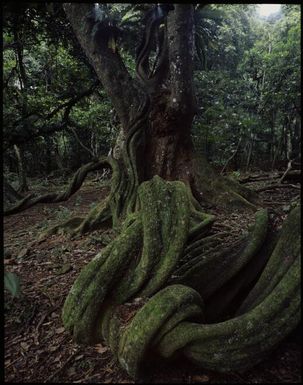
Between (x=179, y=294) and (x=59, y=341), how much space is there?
140 centimetres

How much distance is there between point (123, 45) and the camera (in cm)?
841

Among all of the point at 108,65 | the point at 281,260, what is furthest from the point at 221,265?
the point at 108,65

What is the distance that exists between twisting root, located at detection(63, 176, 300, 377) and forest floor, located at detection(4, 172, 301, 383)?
0.16 m

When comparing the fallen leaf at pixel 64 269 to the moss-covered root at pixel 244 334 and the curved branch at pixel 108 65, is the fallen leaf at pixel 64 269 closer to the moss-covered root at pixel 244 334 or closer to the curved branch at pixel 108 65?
the moss-covered root at pixel 244 334

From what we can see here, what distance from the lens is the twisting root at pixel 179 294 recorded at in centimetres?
242

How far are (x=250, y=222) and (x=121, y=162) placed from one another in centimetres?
267

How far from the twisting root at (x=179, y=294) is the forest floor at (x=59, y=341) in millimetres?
157

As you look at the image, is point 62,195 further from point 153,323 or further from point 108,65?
point 153,323

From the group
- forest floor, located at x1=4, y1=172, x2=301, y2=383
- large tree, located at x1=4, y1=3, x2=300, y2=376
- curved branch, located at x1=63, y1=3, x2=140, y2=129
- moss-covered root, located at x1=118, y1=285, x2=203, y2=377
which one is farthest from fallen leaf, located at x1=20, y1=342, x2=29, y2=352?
curved branch, located at x1=63, y1=3, x2=140, y2=129

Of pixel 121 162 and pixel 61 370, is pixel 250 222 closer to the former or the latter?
pixel 121 162

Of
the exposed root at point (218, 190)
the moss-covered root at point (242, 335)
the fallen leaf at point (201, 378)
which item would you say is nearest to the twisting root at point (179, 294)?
the moss-covered root at point (242, 335)

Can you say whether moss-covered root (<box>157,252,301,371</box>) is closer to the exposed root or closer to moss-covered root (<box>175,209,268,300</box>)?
moss-covered root (<box>175,209,268,300</box>)

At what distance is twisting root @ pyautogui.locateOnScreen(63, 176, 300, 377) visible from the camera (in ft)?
7.93

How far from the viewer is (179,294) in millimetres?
2568
